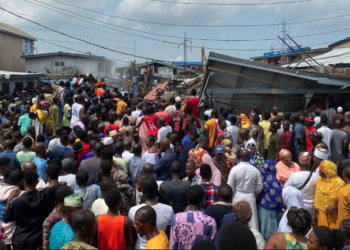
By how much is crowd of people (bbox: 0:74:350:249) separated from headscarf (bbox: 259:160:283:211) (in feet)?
0.05

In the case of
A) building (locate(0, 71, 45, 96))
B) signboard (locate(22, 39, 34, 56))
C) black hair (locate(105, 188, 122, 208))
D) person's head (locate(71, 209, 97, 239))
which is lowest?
person's head (locate(71, 209, 97, 239))

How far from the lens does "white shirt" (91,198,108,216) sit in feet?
14.1

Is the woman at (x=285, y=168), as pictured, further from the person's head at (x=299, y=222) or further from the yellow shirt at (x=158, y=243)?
the yellow shirt at (x=158, y=243)

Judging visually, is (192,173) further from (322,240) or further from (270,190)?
(322,240)

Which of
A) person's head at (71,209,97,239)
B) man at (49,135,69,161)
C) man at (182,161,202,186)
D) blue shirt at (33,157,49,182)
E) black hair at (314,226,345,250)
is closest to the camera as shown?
black hair at (314,226,345,250)

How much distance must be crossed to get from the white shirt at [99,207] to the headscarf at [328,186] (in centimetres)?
314

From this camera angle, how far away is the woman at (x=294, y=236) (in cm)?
334

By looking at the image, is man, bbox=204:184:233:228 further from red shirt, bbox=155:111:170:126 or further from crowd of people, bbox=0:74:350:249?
red shirt, bbox=155:111:170:126

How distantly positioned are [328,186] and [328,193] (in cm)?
10

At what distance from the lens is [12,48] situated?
3192cm

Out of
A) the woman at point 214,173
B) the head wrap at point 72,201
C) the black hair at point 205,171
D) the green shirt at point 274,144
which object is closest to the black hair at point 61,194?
the head wrap at point 72,201

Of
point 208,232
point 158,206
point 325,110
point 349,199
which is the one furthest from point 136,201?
point 325,110

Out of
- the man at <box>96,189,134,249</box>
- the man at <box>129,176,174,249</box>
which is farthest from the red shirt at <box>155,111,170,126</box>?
the man at <box>96,189,134,249</box>

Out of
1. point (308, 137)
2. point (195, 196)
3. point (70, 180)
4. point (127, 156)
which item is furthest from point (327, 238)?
point (308, 137)
